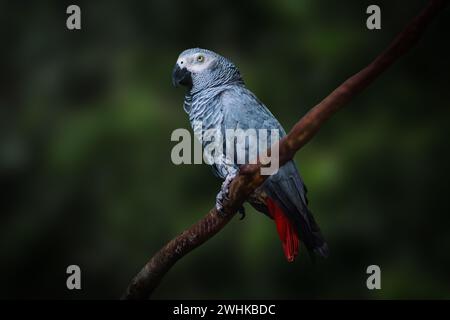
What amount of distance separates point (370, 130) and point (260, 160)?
1.23 m

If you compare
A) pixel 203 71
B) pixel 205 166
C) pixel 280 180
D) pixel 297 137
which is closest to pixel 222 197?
pixel 280 180

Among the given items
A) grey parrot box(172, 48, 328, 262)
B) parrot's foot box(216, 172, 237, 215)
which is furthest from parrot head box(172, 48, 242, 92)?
parrot's foot box(216, 172, 237, 215)

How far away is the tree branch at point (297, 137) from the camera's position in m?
1.02

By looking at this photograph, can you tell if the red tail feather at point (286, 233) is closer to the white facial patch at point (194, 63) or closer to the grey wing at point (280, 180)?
the grey wing at point (280, 180)

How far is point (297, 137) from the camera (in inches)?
42.6

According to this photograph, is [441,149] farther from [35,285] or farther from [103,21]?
[35,285]

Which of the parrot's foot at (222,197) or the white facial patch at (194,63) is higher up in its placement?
the white facial patch at (194,63)

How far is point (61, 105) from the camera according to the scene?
2.39m

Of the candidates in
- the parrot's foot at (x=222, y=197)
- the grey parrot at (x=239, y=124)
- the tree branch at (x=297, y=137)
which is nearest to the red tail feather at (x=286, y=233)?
the grey parrot at (x=239, y=124)

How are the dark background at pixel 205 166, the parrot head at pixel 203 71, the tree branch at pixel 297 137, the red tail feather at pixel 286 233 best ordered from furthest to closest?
the dark background at pixel 205 166 → the parrot head at pixel 203 71 → the red tail feather at pixel 286 233 → the tree branch at pixel 297 137

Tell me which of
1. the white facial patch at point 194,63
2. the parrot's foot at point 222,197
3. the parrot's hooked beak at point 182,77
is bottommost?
the parrot's foot at point 222,197

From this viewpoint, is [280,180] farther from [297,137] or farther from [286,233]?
[297,137]

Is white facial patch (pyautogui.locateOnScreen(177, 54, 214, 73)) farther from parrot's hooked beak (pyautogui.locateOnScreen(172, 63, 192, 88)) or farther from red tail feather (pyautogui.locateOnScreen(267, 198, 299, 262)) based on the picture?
red tail feather (pyautogui.locateOnScreen(267, 198, 299, 262))

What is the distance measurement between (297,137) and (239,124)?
438 mm
